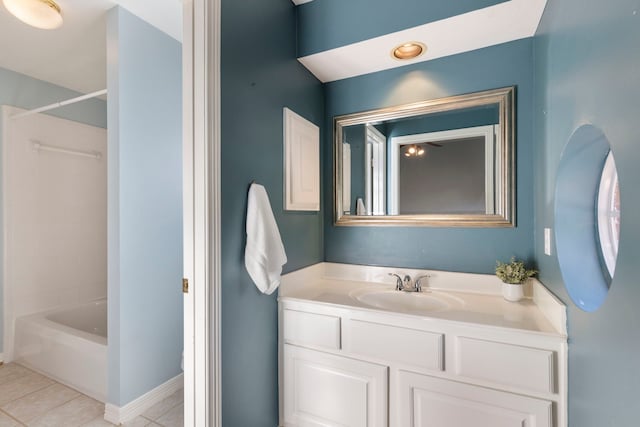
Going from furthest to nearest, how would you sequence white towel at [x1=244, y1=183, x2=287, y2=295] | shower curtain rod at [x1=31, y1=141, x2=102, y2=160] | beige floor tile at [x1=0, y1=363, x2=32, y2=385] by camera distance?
shower curtain rod at [x1=31, y1=141, x2=102, y2=160], beige floor tile at [x1=0, y1=363, x2=32, y2=385], white towel at [x1=244, y1=183, x2=287, y2=295]

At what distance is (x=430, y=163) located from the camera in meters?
1.83

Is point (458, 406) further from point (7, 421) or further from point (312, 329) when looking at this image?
point (7, 421)

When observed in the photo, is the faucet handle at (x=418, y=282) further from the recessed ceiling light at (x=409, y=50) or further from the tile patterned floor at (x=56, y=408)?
the tile patterned floor at (x=56, y=408)

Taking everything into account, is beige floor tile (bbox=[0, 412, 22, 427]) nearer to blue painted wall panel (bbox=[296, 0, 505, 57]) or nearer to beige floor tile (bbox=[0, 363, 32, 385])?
beige floor tile (bbox=[0, 363, 32, 385])

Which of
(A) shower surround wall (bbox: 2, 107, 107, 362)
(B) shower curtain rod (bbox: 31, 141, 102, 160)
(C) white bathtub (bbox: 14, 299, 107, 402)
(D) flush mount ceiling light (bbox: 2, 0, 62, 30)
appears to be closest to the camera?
(D) flush mount ceiling light (bbox: 2, 0, 62, 30)

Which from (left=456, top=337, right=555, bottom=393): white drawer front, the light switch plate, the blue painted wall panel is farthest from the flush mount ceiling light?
the light switch plate

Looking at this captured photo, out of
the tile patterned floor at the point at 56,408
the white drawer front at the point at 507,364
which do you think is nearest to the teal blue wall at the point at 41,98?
the tile patterned floor at the point at 56,408

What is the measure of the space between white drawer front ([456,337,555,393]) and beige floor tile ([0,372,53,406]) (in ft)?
9.25

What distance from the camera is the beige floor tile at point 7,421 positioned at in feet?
5.69

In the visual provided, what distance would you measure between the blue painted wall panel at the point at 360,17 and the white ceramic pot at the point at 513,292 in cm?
136

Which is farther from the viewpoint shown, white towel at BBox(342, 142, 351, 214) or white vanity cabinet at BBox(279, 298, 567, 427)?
white towel at BBox(342, 142, 351, 214)

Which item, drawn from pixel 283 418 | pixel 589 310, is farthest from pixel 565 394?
pixel 283 418

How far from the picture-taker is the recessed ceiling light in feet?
5.51

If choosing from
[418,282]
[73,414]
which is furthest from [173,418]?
[418,282]
